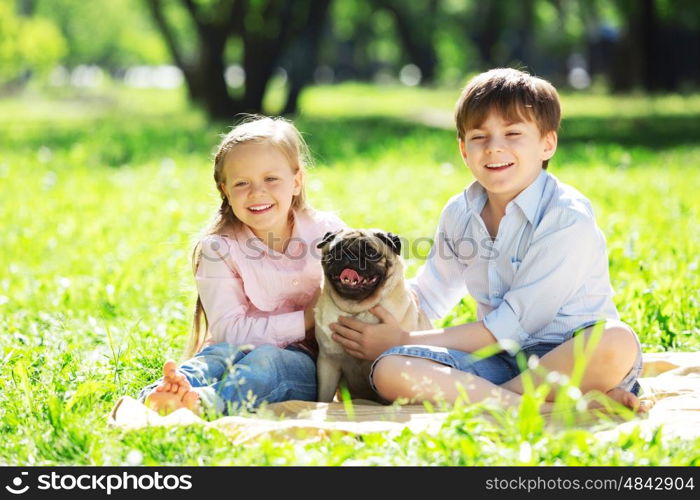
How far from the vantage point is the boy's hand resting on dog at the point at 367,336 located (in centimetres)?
414

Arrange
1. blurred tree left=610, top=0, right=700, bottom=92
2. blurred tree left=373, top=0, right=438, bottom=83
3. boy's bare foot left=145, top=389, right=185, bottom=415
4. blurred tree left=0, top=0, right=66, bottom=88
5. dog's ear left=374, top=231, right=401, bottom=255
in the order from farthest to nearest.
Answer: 1. blurred tree left=373, top=0, right=438, bottom=83
2. blurred tree left=0, top=0, right=66, bottom=88
3. blurred tree left=610, top=0, right=700, bottom=92
4. dog's ear left=374, top=231, right=401, bottom=255
5. boy's bare foot left=145, top=389, right=185, bottom=415

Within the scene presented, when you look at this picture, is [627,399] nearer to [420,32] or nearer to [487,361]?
[487,361]

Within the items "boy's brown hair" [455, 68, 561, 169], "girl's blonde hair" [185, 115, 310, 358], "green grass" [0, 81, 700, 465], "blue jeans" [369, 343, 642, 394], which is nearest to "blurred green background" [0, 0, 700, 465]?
"green grass" [0, 81, 700, 465]

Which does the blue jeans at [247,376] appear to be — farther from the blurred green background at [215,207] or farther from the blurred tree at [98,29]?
the blurred tree at [98,29]

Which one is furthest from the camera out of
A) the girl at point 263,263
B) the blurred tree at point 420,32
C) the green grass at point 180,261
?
the blurred tree at point 420,32

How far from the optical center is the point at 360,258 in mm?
4051

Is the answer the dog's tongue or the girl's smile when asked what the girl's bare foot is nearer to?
the dog's tongue

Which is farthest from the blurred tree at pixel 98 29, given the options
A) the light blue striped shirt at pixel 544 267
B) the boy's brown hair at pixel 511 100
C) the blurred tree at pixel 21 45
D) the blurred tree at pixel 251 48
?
the light blue striped shirt at pixel 544 267

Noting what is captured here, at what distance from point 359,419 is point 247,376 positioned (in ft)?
1.84

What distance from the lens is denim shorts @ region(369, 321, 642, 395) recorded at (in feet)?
13.2

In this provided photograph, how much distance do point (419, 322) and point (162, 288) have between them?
8.48ft

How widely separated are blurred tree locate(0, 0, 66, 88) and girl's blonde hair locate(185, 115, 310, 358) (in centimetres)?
3945

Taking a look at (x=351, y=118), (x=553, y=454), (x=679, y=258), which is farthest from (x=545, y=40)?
(x=553, y=454)

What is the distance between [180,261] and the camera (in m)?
7.14
